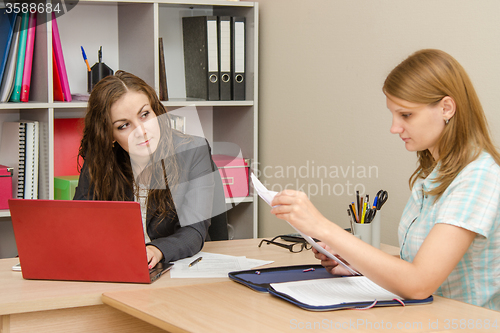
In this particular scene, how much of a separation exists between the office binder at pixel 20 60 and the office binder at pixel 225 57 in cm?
88

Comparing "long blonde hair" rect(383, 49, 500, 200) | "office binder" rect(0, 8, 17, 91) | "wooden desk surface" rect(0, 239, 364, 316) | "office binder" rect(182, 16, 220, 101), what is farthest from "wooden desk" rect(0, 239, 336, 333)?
"office binder" rect(182, 16, 220, 101)

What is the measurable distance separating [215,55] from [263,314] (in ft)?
5.49

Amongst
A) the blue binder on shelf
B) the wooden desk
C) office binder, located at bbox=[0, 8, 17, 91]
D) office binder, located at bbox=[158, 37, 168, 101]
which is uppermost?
office binder, located at bbox=[0, 8, 17, 91]

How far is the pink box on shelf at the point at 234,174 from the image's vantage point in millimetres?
2463

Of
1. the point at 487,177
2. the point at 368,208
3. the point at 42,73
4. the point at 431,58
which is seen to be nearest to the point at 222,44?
the point at 42,73

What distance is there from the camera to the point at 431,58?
109 centimetres

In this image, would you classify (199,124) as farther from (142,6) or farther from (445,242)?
(445,242)

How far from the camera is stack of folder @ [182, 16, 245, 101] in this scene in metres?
2.37

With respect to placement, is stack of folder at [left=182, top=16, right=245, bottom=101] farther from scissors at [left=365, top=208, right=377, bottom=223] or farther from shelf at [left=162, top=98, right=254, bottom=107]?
scissors at [left=365, top=208, right=377, bottom=223]

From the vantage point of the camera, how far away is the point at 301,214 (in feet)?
3.20

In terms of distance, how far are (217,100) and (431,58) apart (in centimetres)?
148

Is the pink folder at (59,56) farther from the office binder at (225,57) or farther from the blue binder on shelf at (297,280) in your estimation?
the blue binder on shelf at (297,280)

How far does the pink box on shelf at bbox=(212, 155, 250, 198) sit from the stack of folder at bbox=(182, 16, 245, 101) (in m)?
0.32

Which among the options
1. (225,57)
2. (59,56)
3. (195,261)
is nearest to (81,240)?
(195,261)
